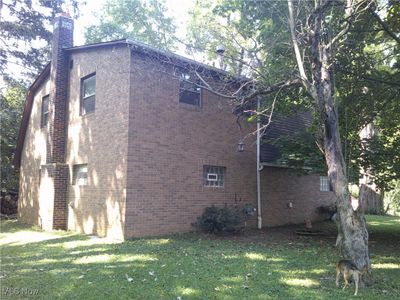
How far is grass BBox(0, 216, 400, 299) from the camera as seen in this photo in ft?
19.5

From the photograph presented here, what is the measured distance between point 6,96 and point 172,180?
654 inches

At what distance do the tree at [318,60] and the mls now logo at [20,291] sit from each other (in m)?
5.27

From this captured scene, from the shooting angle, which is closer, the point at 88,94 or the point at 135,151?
the point at 135,151

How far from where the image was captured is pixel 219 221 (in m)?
11.8

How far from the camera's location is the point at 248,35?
12.1 meters

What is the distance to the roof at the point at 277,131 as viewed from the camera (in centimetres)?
1502

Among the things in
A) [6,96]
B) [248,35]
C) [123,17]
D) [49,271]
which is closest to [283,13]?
[248,35]

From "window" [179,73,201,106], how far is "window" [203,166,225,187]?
2.37 meters

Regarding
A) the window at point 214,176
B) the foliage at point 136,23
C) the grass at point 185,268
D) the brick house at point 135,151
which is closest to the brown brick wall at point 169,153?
the brick house at point 135,151

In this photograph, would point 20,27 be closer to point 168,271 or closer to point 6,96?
point 6,96

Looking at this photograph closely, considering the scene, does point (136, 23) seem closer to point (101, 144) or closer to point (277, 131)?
point (277, 131)

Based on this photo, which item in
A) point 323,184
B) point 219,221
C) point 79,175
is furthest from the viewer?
point 323,184

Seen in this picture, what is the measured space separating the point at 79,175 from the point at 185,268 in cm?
759

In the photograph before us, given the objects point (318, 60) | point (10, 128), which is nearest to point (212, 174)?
point (318, 60)
